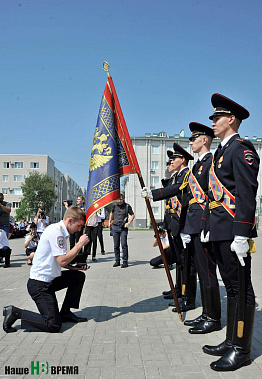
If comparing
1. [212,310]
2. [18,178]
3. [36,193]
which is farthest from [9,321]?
[18,178]

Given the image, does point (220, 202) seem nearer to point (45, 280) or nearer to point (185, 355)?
point (185, 355)

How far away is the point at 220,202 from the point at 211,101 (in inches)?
45.2

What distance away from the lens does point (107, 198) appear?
17.2ft

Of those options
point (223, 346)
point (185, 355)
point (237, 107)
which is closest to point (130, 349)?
point (185, 355)

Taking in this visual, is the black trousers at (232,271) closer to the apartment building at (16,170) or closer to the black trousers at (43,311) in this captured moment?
the black trousers at (43,311)

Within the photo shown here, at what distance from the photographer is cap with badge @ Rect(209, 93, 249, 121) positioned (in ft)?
13.4

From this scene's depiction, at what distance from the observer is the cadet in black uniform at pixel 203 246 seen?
4.87 m

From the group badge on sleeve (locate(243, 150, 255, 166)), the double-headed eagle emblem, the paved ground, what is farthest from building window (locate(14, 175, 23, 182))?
badge on sleeve (locate(243, 150, 255, 166))

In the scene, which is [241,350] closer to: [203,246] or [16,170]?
[203,246]

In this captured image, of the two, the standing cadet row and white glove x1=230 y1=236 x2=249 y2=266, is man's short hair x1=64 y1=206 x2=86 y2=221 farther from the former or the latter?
white glove x1=230 y1=236 x2=249 y2=266

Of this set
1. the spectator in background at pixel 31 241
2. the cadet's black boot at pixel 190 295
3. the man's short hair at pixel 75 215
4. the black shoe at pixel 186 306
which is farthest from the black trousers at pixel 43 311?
the spectator in background at pixel 31 241

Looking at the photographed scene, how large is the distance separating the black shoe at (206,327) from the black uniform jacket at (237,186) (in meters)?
1.41

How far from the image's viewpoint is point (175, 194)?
5449mm

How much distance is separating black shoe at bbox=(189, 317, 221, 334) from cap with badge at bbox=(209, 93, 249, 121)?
8.25 feet
